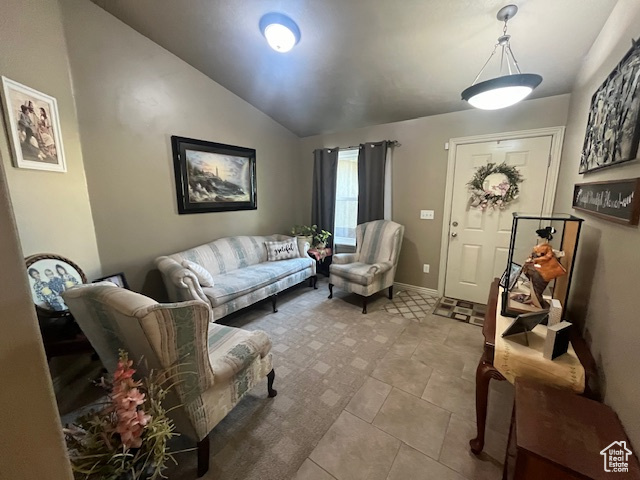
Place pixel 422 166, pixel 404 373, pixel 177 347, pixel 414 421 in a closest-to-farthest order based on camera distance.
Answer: pixel 177 347 → pixel 414 421 → pixel 404 373 → pixel 422 166

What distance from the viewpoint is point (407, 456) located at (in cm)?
138

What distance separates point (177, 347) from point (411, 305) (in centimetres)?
274

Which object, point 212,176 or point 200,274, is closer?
point 200,274

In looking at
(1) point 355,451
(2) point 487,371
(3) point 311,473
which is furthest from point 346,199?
(3) point 311,473

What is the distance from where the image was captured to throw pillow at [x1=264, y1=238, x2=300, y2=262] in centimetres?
353

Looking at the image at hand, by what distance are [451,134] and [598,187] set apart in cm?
200

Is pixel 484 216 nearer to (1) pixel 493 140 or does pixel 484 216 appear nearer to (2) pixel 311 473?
(1) pixel 493 140

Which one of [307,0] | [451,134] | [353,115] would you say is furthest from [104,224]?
[451,134]

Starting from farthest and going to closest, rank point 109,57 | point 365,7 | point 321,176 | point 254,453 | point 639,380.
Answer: point 321,176 → point 109,57 → point 365,7 → point 254,453 → point 639,380

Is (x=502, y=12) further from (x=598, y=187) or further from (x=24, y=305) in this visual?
(x=24, y=305)

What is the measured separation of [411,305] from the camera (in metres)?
3.20

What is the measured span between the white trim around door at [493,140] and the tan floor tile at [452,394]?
5.54 ft

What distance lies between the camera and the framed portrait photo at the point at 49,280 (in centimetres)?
166

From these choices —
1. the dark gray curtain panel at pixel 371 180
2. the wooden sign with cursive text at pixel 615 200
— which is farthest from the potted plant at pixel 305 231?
the wooden sign with cursive text at pixel 615 200
